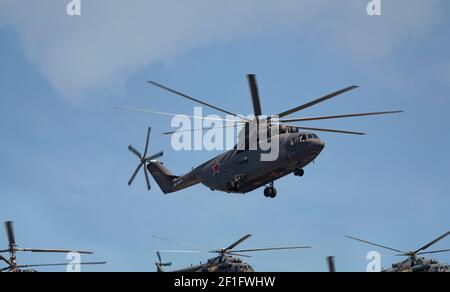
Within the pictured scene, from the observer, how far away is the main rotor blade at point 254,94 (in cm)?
6326

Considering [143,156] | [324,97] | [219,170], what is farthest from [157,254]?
[324,97]

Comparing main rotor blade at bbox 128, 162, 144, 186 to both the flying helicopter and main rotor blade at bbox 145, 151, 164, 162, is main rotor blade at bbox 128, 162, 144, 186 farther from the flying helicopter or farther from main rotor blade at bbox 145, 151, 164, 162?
the flying helicopter

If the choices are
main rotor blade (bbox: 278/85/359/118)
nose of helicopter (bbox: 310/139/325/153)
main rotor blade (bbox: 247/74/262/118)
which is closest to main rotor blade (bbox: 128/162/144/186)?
main rotor blade (bbox: 247/74/262/118)

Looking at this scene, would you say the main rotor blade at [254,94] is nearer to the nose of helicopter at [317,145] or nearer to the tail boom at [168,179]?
the nose of helicopter at [317,145]

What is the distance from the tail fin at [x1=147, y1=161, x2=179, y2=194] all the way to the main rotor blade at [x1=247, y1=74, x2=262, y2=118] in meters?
14.9

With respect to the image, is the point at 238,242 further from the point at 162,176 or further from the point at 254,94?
the point at 254,94

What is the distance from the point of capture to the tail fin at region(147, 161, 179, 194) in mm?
79375

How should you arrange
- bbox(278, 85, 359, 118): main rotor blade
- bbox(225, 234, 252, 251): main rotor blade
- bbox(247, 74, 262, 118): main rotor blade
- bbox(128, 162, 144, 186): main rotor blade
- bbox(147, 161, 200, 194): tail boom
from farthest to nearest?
1. bbox(128, 162, 144, 186): main rotor blade
2. bbox(225, 234, 252, 251): main rotor blade
3. bbox(147, 161, 200, 194): tail boom
4. bbox(247, 74, 262, 118): main rotor blade
5. bbox(278, 85, 359, 118): main rotor blade

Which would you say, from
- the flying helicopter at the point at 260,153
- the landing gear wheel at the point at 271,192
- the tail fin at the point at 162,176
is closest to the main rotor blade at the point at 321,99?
the flying helicopter at the point at 260,153

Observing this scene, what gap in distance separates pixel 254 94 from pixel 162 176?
1914 centimetres
